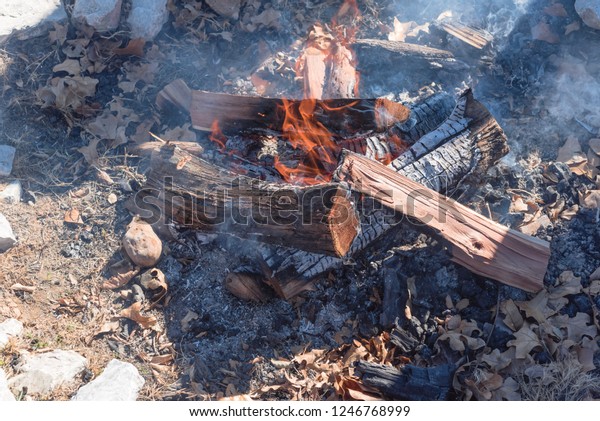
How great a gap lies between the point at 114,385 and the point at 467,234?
8.82ft

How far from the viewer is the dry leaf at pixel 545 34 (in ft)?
17.6

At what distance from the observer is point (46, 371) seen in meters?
3.43

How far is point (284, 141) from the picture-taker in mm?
4496

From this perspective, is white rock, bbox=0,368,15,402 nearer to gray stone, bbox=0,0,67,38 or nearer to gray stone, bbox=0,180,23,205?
gray stone, bbox=0,180,23,205

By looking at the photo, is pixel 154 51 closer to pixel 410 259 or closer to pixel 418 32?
pixel 418 32

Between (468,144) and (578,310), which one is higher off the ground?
(468,144)

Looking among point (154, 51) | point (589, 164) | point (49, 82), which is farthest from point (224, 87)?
point (589, 164)

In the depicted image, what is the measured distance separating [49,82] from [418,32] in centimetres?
393

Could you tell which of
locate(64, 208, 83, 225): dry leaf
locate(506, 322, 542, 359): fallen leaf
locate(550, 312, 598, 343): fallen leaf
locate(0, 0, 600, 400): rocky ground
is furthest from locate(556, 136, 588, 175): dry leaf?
locate(64, 208, 83, 225): dry leaf

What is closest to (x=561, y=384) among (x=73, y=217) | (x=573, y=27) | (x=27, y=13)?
(x=573, y=27)

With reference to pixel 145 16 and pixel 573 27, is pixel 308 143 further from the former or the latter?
pixel 573 27

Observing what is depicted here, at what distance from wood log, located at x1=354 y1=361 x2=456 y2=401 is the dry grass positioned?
1.71ft

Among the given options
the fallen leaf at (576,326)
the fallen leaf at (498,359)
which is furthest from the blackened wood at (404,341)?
the fallen leaf at (576,326)

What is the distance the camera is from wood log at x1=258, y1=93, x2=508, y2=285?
3.73 metres
